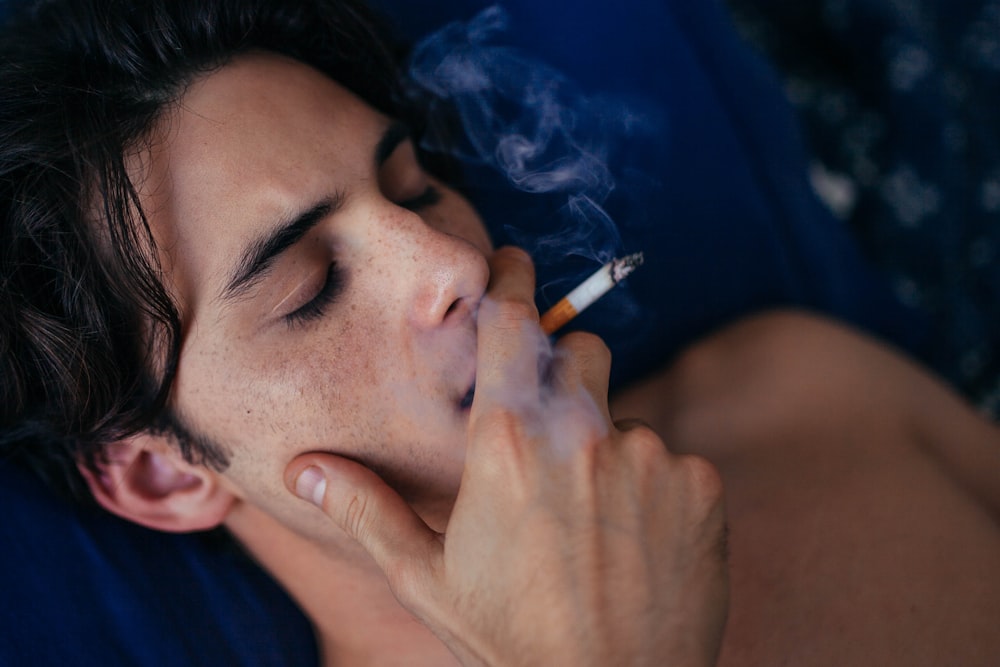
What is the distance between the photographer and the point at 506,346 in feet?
3.60

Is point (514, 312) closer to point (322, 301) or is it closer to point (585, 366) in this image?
point (585, 366)

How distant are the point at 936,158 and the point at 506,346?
181 cm

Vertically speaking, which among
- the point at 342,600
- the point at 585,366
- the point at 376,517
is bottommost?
the point at 342,600

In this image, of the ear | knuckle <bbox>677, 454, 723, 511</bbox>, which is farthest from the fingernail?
knuckle <bbox>677, 454, 723, 511</bbox>

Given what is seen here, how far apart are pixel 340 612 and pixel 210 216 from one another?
0.88m

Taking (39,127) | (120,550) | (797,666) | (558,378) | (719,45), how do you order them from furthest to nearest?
(719,45), (120,550), (797,666), (39,127), (558,378)

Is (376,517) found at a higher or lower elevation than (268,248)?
lower

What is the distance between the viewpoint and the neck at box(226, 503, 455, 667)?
151 cm

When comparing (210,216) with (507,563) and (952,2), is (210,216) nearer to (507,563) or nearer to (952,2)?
(507,563)

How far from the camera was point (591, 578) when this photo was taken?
98 cm

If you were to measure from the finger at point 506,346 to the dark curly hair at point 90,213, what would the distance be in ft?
1.71

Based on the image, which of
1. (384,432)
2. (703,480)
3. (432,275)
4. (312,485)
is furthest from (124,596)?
(703,480)

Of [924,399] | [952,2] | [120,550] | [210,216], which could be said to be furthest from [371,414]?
[952,2]

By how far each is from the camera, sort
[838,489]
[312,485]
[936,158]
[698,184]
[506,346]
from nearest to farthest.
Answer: [506,346], [312,485], [838,489], [698,184], [936,158]
